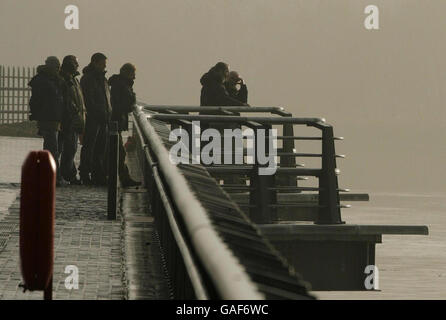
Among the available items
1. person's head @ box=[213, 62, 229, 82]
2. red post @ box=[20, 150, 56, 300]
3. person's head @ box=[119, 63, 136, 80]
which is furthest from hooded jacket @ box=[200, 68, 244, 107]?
red post @ box=[20, 150, 56, 300]

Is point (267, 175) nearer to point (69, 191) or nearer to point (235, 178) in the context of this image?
point (69, 191)

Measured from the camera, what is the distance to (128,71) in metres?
18.4

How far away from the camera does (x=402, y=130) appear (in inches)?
6339

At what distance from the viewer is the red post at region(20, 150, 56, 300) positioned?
7031mm

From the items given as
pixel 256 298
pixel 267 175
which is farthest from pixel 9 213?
pixel 256 298

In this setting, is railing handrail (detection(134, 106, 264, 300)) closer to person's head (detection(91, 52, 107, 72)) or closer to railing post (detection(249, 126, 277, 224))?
railing post (detection(249, 126, 277, 224))

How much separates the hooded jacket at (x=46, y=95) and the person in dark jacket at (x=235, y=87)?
5.37 meters

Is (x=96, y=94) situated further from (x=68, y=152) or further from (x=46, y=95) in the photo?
(x=68, y=152)

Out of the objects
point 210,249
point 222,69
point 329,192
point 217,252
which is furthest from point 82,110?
point 217,252

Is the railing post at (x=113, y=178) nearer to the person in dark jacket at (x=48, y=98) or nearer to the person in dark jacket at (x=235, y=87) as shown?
the person in dark jacket at (x=48, y=98)

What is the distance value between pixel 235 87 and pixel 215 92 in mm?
1443

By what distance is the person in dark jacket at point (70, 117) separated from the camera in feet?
58.6

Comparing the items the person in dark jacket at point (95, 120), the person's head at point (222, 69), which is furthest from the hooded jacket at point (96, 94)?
the person's head at point (222, 69)

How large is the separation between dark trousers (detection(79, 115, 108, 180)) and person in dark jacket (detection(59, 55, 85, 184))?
0.11 m
